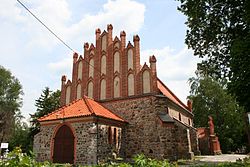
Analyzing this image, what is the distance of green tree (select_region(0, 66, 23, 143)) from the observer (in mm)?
35656

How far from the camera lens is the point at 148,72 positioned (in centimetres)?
1956

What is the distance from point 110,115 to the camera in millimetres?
18797

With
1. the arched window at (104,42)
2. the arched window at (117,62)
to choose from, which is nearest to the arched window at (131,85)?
the arched window at (117,62)

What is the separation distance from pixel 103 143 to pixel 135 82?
5.84 meters

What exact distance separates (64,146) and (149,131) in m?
6.69

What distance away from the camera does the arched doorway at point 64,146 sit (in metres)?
17.1

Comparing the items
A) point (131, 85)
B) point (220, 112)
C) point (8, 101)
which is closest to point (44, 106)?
point (8, 101)

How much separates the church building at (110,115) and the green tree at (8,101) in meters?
18.6

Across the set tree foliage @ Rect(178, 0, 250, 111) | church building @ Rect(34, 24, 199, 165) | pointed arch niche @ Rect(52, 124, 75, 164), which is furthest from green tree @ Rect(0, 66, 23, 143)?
tree foliage @ Rect(178, 0, 250, 111)

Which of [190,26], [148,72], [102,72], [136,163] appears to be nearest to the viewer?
[136,163]

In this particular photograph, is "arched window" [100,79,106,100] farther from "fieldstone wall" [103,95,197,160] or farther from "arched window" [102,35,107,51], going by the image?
"arched window" [102,35,107,51]

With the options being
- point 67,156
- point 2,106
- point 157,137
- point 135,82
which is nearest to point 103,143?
point 67,156

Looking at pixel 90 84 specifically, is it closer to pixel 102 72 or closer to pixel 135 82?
pixel 102 72

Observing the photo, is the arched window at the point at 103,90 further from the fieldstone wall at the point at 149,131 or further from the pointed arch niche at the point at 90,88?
the pointed arch niche at the point at 90,88
